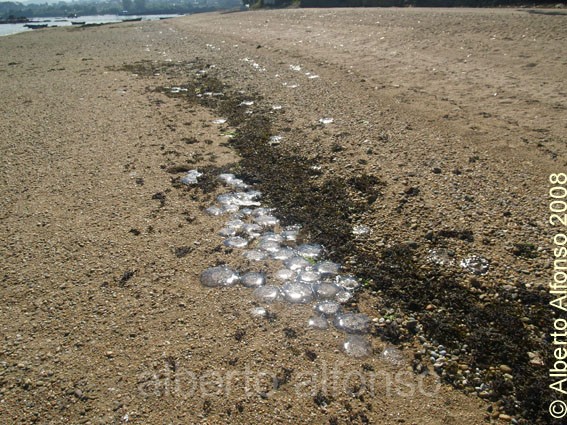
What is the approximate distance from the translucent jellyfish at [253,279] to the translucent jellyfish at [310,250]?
0.62 meters

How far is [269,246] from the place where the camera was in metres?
5.16

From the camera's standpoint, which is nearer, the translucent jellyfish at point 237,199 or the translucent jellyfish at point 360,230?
the translucent jellyfish at point 360,230

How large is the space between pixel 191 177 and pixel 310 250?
2871mm

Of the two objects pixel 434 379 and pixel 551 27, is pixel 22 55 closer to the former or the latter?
pixel 551 27

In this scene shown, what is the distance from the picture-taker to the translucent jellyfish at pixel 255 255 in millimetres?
4945

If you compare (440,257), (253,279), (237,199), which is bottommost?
(253,279)

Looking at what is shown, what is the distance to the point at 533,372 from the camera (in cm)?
335

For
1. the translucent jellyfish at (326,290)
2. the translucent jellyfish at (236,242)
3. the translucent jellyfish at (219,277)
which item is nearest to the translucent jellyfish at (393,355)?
the translucent jellyfish at (326,290)

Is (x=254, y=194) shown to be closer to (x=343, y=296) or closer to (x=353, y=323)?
(x=343, y=296)

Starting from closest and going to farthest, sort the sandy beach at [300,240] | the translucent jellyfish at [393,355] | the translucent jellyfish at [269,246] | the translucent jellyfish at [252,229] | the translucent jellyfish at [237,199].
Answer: the sandy beach at [300,240] < the translucent jellyfish at [393,355] < the translucent jellyfish at [269,246] < the translucent jellyfish at [252,229] < the translucent jellyfish at [237,199]

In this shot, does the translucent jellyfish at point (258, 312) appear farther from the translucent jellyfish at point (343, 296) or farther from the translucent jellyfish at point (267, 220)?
the translucent jellyfish at point (267, 220)

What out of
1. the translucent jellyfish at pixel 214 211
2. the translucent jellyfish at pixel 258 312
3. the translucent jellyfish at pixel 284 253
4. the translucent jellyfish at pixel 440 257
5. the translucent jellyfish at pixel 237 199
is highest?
the translucent jellyfish at pixel 237 199

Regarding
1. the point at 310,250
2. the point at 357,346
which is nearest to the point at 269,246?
the point at 310,250

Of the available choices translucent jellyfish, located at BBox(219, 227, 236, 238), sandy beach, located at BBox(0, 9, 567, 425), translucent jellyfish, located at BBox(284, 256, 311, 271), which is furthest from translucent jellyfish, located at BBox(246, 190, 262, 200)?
translucent jellyfish, located at BBox(284, 256, 311, 271)
